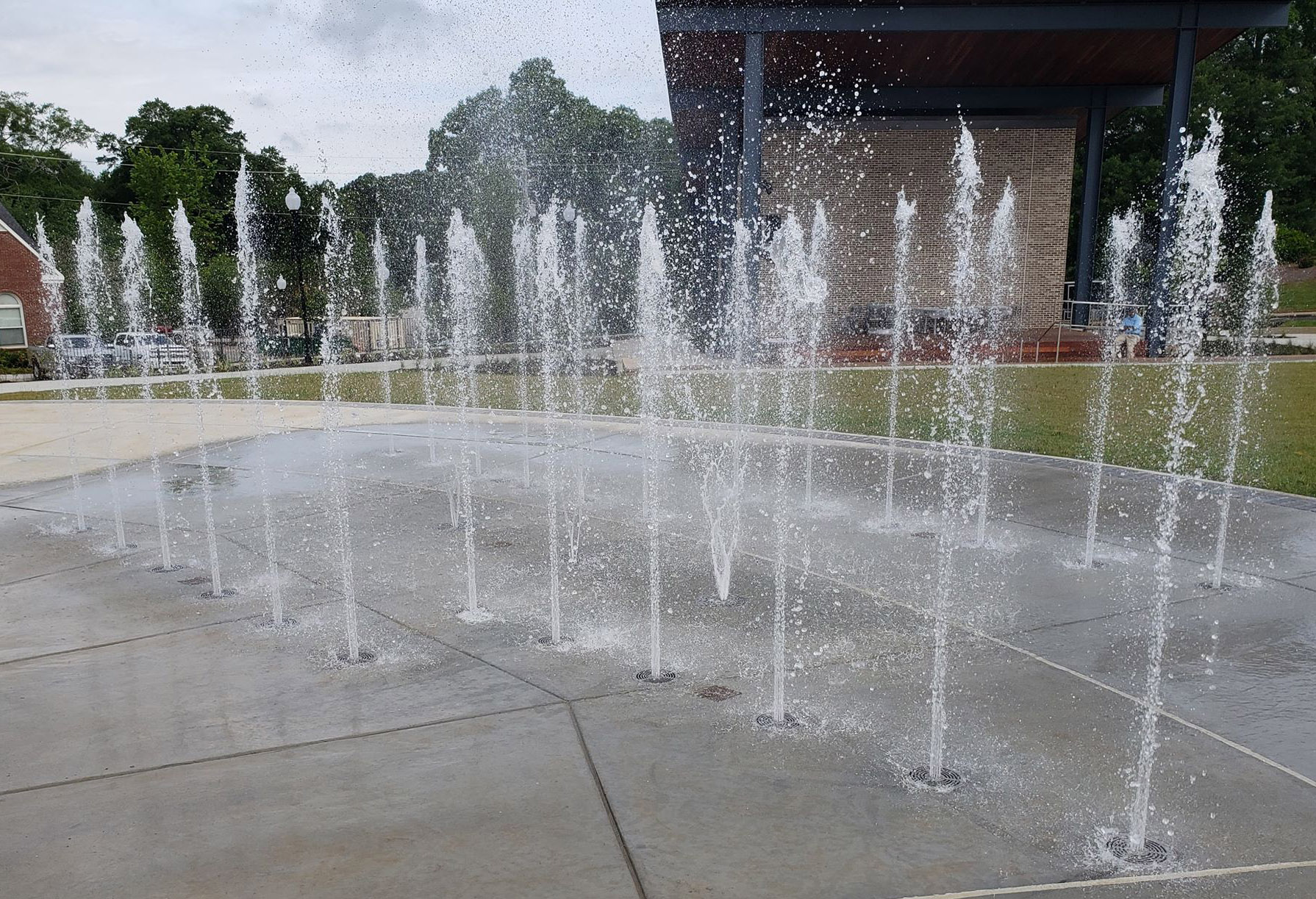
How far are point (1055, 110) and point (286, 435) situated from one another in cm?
2005

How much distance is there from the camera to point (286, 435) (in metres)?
12.4

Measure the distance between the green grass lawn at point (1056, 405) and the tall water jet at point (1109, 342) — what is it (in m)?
0.16

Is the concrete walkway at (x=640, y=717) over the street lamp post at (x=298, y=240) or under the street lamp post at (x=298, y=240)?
under

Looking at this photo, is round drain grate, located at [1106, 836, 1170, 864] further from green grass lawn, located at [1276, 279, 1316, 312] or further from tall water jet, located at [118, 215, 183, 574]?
green grass lawn, located at [1276, 279, 1316, 312]

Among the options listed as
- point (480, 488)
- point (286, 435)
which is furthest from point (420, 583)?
point (286, 435)

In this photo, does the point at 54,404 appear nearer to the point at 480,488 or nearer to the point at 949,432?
the point at 480,488

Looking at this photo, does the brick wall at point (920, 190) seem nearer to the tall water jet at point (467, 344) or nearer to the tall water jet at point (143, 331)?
the tall water jet at point (467, 344)

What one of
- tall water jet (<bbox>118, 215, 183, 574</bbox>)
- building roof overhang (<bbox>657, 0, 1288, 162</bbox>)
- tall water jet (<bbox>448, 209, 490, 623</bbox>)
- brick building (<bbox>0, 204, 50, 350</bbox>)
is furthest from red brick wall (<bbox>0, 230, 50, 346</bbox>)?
building roof overhang (<bbox>657, 0, 1288, 162</bbox>)

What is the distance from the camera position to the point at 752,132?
1747 cm

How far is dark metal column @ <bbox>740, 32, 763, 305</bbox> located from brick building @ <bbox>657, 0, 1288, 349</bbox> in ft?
0.13

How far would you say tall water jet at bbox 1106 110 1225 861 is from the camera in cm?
313

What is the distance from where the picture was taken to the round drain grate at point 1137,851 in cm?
289

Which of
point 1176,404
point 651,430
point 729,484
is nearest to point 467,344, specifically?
point 651,430

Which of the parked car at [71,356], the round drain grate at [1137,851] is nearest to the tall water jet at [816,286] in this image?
the round drain grate at [1137,851]
